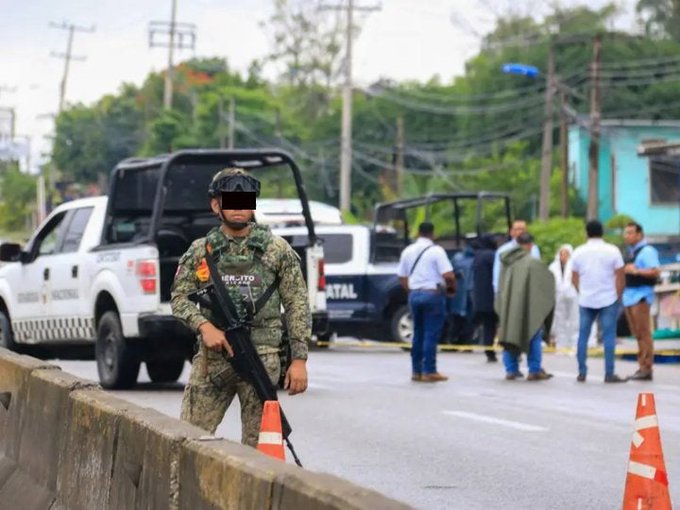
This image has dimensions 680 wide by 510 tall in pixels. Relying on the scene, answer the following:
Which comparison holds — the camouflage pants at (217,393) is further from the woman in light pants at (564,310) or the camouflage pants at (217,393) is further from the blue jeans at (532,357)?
the woman in light pants at (564,310)

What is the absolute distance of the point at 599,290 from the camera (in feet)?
63.7

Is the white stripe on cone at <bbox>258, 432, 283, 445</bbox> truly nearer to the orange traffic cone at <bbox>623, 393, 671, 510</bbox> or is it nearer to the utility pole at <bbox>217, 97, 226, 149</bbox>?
the orange traffic cone at <bbox>623, 393, 671, 510</bbox>

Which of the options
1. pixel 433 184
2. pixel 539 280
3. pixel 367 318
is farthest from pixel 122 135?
pixel 539 280

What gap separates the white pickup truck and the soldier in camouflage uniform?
8.44 m

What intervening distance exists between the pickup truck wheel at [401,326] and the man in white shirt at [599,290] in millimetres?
8314

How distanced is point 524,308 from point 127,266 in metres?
5.20

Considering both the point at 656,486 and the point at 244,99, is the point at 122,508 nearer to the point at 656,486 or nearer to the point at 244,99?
Result: the point at 656,486

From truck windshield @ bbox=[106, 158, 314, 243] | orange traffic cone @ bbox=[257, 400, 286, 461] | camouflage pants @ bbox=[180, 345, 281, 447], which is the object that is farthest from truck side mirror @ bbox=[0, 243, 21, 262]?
orange traffic cone @ bbox=[257, 400, 286, 461]

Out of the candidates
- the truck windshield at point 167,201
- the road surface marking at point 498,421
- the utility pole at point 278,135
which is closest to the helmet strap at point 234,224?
the road surface marking at point 498,421

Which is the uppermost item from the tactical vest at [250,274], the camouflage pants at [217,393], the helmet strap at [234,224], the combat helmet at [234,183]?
the combat helmet at [234,183]

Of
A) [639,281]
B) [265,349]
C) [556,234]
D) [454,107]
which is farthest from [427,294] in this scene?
[454,107]

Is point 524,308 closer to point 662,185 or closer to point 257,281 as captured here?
point 257,281

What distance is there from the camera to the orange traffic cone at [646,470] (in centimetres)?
821

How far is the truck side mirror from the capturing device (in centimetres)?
1852
